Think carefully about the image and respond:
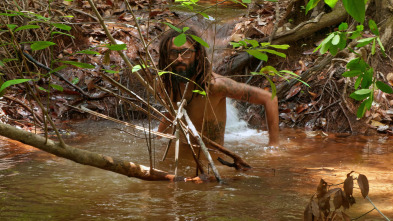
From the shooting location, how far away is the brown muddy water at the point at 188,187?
234 centimetres

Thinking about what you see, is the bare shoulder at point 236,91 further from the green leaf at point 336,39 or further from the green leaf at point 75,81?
the green leaf at point 75,81

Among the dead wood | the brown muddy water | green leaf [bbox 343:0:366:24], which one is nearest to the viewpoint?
green leaf [bbox 343:0:366:24]

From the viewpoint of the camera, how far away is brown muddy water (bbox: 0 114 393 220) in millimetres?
2340

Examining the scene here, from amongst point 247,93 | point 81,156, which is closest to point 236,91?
point 247,93

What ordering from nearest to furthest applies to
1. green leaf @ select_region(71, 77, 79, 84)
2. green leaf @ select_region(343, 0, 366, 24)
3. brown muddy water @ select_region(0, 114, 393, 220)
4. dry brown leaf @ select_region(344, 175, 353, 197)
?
green leaf @ select_region(343, 0, 366, 24)
dry brown leaf @ select_region(344, 175, 353, 197)
brown muddy water @ select_region(0, 114, 393, 220)
green leaf @ select_region(71, 77, 79, 84)

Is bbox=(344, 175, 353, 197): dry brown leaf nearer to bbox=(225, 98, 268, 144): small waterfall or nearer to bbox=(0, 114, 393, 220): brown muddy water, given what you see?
bbox=(0, 114, 393, 220): brown muddy water

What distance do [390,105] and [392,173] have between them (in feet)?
8.33

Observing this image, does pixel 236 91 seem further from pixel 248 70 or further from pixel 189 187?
pixel 248 70

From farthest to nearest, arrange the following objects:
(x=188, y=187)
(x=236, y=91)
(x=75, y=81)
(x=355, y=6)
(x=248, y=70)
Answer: (x=248, y=70), (x=75, y=81), (x=236, y=91), (x=188, y=187), (x=355, y=6)

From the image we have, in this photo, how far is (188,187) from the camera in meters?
2.82

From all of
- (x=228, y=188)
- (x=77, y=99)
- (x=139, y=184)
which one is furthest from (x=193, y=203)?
(x=77, y=99)

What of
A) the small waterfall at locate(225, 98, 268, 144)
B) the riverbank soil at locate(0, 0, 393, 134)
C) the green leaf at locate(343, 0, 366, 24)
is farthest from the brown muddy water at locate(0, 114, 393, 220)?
the green leaf at locate(343, 0, 366, 24)

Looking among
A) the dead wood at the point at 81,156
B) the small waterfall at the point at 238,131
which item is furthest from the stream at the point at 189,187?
the small waterfall at the point at 238,131

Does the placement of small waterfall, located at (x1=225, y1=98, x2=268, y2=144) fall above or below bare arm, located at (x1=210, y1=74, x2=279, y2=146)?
below
